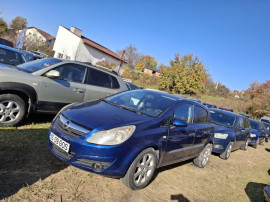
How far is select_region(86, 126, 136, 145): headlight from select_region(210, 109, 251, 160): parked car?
4968mm

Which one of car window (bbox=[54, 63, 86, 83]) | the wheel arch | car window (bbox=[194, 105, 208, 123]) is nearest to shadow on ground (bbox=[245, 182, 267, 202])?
car window (bbox=[194, 105, 208, 123])

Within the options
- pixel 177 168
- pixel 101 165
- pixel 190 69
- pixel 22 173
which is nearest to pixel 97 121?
pixel 101 165

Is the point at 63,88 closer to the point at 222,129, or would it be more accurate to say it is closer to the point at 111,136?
the point at 111,136

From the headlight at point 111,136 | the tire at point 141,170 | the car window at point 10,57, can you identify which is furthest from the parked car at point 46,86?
the tire at point 141,170

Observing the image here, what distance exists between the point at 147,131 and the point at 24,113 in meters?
3.02

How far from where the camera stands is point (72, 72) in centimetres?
570

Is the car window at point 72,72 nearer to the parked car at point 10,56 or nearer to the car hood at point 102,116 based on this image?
the car hood at point 102,116

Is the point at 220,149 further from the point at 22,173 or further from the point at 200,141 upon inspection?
the point at 22,173

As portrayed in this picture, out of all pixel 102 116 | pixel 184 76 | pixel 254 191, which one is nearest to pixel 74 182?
pixel 102 116

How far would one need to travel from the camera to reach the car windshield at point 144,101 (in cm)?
398

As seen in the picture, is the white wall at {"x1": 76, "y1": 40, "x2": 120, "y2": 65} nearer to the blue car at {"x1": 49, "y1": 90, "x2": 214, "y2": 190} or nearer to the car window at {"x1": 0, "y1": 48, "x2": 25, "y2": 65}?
the car window at {"x1": 0, "y1": 48, "x2": 25, "y2": 65}

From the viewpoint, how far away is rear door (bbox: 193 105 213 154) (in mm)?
4875

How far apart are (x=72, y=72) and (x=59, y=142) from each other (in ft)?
9.23

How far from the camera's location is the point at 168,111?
13.0ft
